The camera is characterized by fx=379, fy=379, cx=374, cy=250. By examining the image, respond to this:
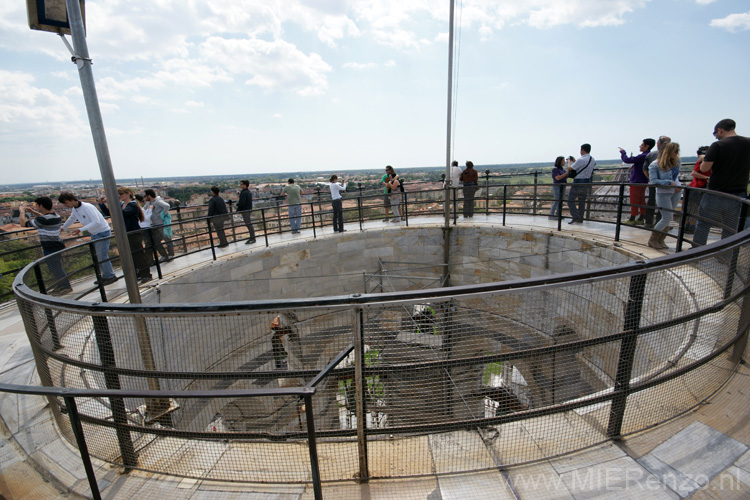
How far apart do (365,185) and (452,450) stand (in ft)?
37.1

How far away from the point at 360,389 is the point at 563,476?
51.4 inches

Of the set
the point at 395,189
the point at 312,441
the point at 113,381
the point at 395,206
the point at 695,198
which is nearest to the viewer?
the point at 312,441

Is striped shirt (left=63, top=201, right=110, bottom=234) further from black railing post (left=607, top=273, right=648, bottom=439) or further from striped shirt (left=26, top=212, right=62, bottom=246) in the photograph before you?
black railing post (left=607, top=273, right=648, bottom=439)

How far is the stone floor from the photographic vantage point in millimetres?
2137

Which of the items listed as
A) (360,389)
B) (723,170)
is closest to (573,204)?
(723,170)

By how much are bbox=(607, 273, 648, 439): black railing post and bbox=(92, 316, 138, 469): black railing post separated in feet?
Result: 10.2

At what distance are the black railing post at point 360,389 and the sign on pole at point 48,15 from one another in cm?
353

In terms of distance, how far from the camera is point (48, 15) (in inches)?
122

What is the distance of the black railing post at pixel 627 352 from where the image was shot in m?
2.33

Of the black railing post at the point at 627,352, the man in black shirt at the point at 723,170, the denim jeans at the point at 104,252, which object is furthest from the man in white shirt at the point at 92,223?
the man in black shirt at the point at 723,170

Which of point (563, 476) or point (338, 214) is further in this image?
point (338, 214)

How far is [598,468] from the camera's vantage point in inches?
89.6

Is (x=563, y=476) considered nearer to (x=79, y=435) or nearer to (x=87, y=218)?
(x=79, y=435)

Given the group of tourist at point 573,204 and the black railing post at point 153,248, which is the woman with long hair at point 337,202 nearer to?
the group of tourist at point 573,204
